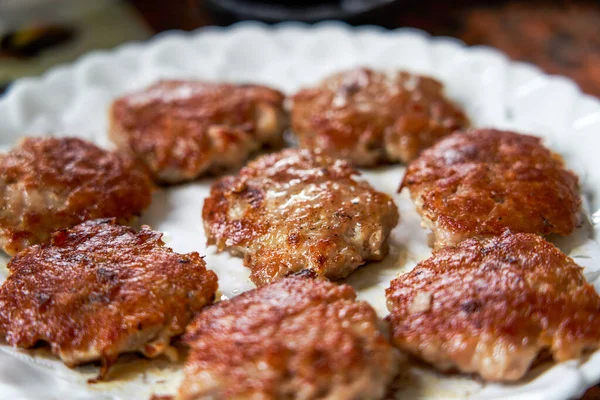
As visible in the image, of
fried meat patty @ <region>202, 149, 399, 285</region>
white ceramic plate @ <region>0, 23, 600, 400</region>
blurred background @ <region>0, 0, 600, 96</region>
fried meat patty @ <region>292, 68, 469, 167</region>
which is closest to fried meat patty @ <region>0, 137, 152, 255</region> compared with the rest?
white ceramic plate @ <region>0, 23, 600, 400</region>

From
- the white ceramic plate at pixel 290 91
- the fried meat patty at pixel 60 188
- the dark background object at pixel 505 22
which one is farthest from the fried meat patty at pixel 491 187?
the dark background object at pixel 505 22

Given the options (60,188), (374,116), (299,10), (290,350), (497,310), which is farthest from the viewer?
(299,10)

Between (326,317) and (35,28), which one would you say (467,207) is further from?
(35,28)

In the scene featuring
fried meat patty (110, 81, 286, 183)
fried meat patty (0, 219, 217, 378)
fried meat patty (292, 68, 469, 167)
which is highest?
fried meat patty (292, 68, 469, 167)

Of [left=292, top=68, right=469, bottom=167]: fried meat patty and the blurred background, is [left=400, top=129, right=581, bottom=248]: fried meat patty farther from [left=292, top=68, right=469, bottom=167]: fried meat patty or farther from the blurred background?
the blurred background

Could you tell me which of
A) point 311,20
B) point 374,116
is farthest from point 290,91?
point 311,20

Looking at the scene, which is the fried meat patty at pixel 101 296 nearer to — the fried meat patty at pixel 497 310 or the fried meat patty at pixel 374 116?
the fried meat patty at pixel 497 310

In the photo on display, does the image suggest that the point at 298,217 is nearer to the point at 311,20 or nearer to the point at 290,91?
the point at 290,91
